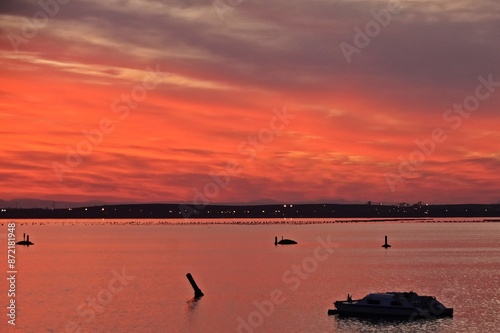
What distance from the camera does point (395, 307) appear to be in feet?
227

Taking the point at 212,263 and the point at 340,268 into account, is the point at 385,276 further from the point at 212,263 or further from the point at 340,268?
the point at 212,263

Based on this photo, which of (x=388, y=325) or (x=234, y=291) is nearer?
(x=388, y=325)

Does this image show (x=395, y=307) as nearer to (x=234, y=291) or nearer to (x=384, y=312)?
(x=384, y=312)

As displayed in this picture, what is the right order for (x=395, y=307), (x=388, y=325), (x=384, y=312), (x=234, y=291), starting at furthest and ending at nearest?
(x=234, y=291), (x=384, y=312), (x=395, y=307), (x=388, y=325)

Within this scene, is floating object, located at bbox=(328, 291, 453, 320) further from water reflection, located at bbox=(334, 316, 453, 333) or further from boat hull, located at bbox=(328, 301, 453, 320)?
water reflection, located at bbox=(334, 316, 453, 333)

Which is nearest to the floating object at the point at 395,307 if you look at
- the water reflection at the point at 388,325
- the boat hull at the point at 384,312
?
the boat hull at the point at 384,312

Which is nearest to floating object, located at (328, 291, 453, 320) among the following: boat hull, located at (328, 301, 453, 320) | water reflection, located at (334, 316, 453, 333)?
boat hull, located at (328, 301, 453, 320)

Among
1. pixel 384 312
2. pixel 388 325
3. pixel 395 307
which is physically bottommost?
pixel 388 325

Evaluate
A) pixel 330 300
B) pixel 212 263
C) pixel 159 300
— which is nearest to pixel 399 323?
pixel 330 300

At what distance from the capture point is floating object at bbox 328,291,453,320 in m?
69.2

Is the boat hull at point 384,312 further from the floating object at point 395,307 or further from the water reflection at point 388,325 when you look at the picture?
the water reflection at point 388,325

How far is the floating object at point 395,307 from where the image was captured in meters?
69.2

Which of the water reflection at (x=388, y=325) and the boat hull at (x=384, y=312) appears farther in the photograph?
the boat hull at (x=384, y=312)

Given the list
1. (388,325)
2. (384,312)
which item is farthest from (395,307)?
(388,325)
